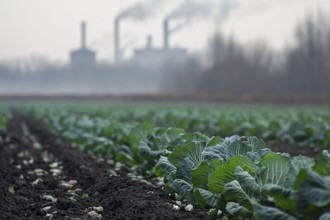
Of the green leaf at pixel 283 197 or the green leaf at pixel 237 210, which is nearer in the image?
the green leaf at pixel 283 197

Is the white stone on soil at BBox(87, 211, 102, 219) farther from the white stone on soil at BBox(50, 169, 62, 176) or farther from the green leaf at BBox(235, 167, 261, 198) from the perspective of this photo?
the white stone on soil at BBox(50, 169, 62, 176)

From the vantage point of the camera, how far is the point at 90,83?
107 m

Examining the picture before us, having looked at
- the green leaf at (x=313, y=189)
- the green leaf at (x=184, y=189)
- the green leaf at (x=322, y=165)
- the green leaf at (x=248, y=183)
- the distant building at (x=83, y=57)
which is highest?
the distant building at (x=83, y=57)

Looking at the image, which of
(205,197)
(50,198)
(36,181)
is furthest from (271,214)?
(36,181)

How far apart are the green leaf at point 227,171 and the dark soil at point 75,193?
0.88 ft

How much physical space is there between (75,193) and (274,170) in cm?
309

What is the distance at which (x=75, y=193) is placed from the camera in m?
6.22

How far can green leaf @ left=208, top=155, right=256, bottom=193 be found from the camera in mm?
4074

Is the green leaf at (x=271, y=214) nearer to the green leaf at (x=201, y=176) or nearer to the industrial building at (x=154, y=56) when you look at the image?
the green leaf at (x=201, y=176)

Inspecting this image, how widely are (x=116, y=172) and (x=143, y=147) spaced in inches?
25.6

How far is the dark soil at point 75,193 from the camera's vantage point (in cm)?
457

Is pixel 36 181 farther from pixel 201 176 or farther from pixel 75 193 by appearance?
pixel 201 176

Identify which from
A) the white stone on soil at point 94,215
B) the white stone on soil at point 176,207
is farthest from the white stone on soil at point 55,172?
the white stone on soil at point 176,207

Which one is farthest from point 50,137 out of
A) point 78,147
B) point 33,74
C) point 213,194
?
point 33,74
